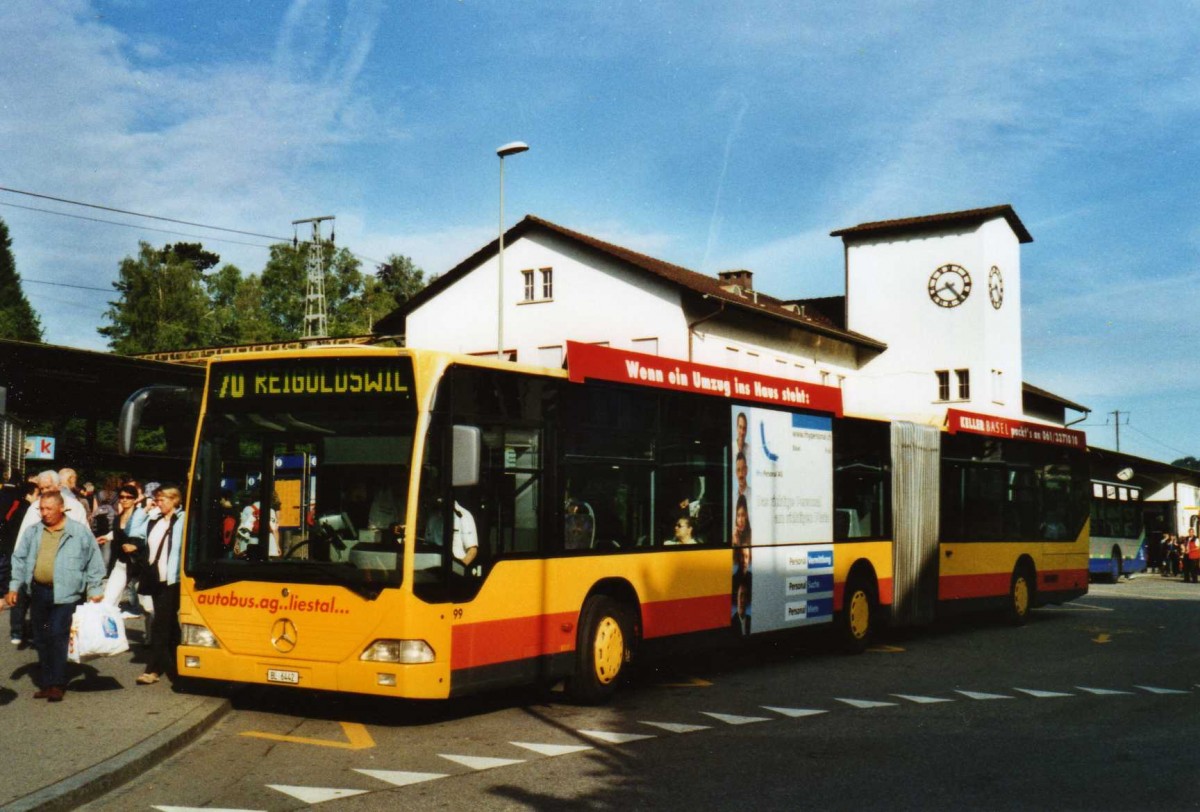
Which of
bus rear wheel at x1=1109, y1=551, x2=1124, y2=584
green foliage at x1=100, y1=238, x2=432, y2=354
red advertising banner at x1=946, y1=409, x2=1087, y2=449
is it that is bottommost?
bus rear wheel at x1=1109, y1=551, x2=1124, y2=584

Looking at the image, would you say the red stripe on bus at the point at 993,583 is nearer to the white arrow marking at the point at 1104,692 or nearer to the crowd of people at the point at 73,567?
the white arrow marking at the point at 1104,692

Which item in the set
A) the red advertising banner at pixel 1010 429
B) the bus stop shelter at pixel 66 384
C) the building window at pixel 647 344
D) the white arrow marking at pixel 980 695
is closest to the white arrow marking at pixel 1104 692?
the white arrow marking at pixel 980 695

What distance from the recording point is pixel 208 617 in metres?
9.75

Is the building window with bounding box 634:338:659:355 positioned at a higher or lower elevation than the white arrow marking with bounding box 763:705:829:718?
higher

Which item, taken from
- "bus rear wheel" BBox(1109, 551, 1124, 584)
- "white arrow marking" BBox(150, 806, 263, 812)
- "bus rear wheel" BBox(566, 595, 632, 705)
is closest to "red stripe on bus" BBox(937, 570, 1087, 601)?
"bus rear wheel" BBox(566, 595, 632, 705)

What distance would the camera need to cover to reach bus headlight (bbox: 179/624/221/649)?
32.0 ft

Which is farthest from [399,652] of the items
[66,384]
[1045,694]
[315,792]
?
[66,384]

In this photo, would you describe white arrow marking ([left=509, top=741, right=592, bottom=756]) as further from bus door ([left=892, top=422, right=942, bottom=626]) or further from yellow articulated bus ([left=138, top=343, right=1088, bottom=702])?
bus door ([left=892, top=422, right=942, bottom=626])

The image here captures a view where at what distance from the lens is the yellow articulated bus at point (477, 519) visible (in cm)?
922

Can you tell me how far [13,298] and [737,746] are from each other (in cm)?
9751

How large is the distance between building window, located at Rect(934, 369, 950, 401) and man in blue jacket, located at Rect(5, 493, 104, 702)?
46.8 meters

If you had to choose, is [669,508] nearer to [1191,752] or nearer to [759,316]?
[1191,752]

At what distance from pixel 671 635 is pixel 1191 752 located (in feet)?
15.1

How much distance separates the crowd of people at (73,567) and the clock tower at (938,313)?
41888 mm
